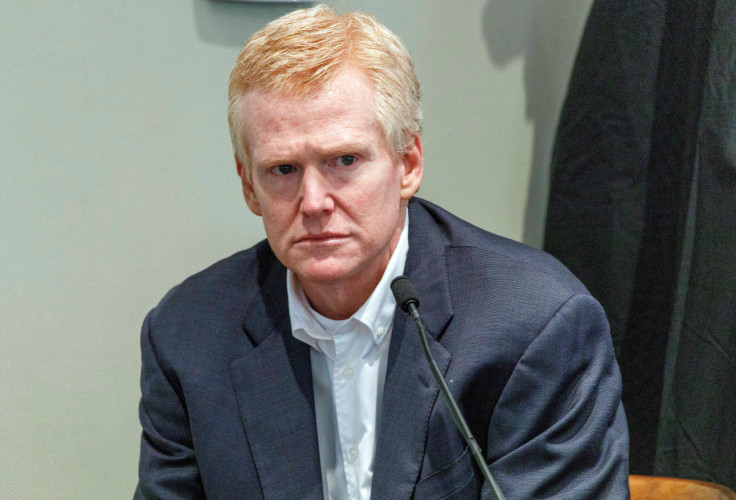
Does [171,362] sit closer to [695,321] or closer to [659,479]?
[659,479]

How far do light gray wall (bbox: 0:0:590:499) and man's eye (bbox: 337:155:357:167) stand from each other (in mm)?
591

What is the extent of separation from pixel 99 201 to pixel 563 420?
103cm

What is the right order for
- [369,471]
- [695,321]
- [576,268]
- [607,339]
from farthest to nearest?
[576,268], [695,321], [369,471], [607,339]

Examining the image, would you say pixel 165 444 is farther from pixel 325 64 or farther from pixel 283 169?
pixel 325 64

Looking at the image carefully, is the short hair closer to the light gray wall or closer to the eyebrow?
the eyebrow

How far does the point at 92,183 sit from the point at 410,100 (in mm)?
731

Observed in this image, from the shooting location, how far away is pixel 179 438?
4.74 feet

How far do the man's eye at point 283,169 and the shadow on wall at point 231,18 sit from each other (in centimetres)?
57

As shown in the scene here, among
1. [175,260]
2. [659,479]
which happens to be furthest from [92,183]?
[659,479]

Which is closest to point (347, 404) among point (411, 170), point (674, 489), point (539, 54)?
point (411, 170)

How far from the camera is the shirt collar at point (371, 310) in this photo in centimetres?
141

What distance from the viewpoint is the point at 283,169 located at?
1.31 metres

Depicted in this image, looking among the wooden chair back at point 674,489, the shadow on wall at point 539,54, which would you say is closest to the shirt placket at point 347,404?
the wooden chair back at point 674,489

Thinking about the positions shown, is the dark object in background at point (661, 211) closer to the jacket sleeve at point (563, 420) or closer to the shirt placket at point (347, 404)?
the jacket sleeve at point (563, 420)
